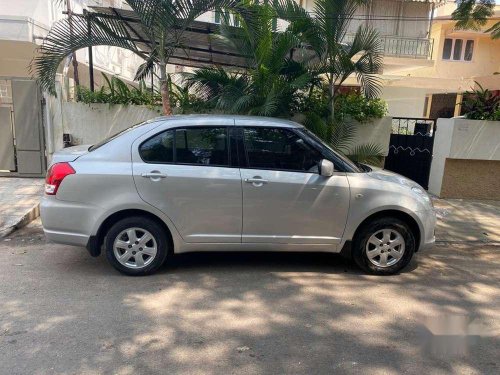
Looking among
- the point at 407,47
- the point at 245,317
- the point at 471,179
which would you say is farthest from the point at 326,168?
the point at 407,47

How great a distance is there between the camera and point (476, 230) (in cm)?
643

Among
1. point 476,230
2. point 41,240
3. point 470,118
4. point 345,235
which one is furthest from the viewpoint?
point 470,118

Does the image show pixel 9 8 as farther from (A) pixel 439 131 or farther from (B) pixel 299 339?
(B) pixel 299 339

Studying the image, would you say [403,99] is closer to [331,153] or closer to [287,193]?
[331,153]

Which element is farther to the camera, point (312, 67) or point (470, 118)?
point (470, 118)

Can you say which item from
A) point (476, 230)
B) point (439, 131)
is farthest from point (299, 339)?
point (439, 131)

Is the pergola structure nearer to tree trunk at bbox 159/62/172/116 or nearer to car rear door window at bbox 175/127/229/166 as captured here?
tree trunk at bbox 159/62/172/116

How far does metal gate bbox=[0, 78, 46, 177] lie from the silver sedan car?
4724mm

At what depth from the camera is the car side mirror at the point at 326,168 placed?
4.21m

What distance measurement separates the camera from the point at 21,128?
27.7 feet

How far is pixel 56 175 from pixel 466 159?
745 centimetres

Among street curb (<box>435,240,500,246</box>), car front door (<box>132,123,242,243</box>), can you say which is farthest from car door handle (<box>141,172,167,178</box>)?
street curb (<box>435,240,500,246</box>)

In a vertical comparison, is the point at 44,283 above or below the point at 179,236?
below

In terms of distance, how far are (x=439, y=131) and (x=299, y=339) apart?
670 centimetres
